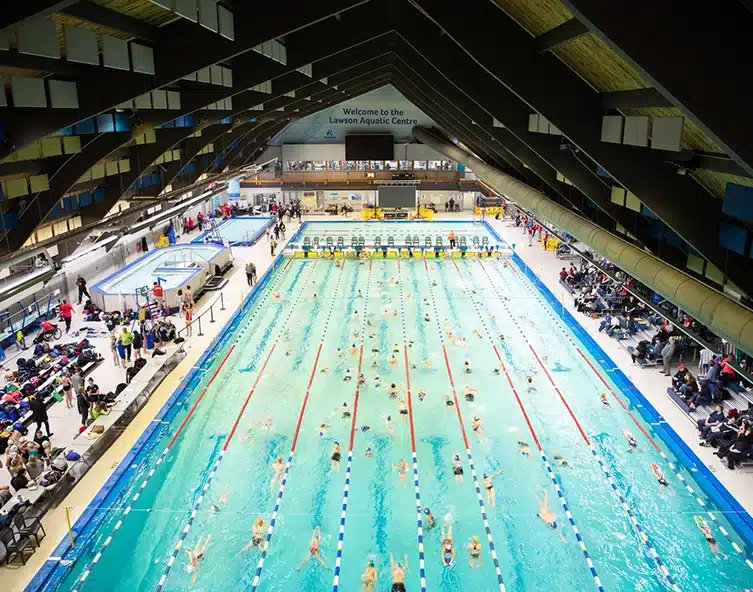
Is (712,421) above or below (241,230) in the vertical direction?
below

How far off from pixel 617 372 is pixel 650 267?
7.87m

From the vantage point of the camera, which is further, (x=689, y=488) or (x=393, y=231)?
(x=393, y=231)

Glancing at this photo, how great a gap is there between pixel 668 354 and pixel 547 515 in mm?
6655

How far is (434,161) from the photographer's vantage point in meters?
41.4

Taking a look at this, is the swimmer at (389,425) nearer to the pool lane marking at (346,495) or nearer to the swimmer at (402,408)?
the swimmer at (402,408)

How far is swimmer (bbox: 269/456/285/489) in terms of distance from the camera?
10984mm

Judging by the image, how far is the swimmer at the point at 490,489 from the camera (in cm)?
1047

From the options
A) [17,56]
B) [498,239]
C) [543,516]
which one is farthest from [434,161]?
[17,56]

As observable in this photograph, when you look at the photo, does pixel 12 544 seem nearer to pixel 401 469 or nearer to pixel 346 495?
pixel 346 495

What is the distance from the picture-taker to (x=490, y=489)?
423 inches

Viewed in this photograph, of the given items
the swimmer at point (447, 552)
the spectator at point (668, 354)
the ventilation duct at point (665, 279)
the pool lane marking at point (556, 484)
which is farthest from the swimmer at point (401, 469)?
the spectator at point (668, 354)

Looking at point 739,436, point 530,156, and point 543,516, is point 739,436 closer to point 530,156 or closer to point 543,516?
point 543,516

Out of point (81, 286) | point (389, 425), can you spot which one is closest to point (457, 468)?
point (389, 425)

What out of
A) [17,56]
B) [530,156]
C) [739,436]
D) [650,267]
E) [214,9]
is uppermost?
[214,9]
